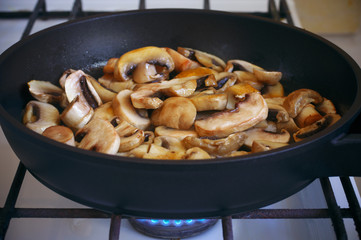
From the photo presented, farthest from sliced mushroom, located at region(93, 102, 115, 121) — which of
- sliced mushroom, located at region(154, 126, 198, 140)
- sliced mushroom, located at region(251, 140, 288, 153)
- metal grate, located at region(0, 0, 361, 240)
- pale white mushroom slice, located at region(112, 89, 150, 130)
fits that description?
sliced mushroom, located at region(251, 140, 288, 153)

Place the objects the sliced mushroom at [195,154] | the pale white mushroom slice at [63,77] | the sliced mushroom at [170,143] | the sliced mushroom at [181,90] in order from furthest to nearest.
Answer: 1. the pale white mushroom slice at [63,77]
2. the sliced mushroom at [181,90]
3. the sliced mushroom at [170,143]
4. the sliced mushroom at [195,154]

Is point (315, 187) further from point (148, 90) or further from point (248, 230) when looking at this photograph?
point (148, 90)

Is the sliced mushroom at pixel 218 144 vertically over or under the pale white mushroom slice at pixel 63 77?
under

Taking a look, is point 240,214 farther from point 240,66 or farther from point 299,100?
point 240,66

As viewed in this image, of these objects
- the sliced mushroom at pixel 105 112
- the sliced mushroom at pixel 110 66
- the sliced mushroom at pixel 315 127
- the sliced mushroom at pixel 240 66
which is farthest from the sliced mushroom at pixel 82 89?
the sliced mushroom at pixel 315 127

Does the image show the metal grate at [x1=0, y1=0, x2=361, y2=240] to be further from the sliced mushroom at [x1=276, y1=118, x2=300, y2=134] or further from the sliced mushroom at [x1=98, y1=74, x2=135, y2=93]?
the sliced mushroom at [x1=98, y1=74, x2=135, y2=93]

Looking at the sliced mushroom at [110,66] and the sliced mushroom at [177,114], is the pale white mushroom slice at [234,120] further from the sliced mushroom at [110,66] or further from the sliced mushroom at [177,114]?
the sliced mushroom at [110,66]
